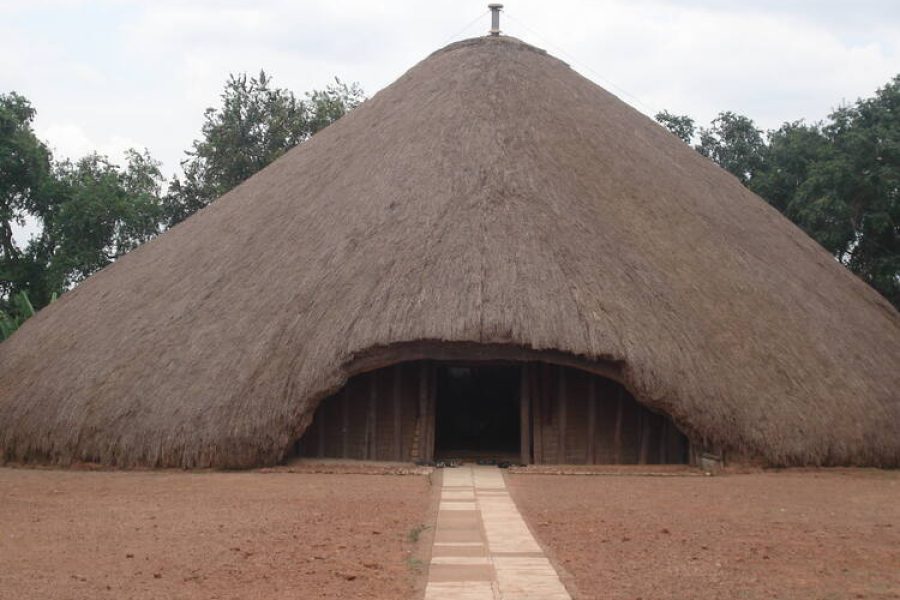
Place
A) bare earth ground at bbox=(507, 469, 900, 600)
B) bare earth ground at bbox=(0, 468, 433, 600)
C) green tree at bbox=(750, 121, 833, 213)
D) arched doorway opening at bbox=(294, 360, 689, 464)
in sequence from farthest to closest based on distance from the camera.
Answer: green tree at bbox=(750, 121, 833, 213)
arched doorway opening at bbox=(294, 360, 689, 464)
bare earth ground at bbox=(507, 469, 900, 600)
bare earth ground at bbox=(0, 468, 433, 600)

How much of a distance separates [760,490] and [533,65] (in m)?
12.2

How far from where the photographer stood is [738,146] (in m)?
34.7

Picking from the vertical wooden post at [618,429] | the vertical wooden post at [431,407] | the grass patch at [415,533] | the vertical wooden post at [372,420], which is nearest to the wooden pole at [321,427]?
the vertical wooden post at [372,420]

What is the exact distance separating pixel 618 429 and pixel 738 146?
21854mm

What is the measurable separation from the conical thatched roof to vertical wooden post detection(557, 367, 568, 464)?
1262mm

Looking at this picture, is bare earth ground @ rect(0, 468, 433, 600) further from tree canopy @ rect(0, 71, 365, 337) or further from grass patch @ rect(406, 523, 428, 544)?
tree canopy @ rect(0, 71, 365, 337)

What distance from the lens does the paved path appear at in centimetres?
670

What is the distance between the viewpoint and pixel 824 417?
14633 millimetres

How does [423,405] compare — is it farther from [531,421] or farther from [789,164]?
[789,164]

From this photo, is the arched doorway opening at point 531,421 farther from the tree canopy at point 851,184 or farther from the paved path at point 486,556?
the tree canopy at point 851,184

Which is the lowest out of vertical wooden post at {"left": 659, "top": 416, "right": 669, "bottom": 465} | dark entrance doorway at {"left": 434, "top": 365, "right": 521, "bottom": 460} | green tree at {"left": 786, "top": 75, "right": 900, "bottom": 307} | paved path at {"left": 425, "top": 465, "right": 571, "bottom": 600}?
paved path at {"left": 425, "top": 465, "right": 571, "bottom": 600}

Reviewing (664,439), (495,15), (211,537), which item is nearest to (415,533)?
(211,537)

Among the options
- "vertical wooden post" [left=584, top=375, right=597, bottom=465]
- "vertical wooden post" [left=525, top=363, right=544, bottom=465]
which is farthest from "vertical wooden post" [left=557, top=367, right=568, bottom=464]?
"vertical wooden post" [left=584, top=375, right=597, bottom=465]

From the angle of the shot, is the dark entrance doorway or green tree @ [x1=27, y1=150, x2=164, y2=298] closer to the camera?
Answer: the dark entrance doorway
